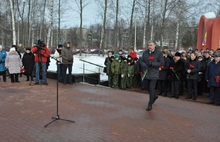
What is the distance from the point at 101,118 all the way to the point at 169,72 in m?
4.93

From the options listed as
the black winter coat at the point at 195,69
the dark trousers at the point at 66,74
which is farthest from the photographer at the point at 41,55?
the black winter coat at the point at 195,69

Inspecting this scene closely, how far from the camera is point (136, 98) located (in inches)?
357

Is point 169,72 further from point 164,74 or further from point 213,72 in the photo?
point 213,72

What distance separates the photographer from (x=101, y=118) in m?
6.43

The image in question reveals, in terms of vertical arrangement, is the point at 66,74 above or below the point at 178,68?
below

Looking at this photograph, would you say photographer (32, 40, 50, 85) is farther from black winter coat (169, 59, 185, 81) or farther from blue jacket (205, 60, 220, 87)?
blue jacket (205, 60, 220, 87)

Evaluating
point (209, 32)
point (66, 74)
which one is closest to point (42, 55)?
point (66, 74)

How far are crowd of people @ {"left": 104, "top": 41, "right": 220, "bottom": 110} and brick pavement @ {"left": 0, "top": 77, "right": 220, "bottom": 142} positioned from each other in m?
0.89

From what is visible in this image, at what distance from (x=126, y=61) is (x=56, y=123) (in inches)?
269

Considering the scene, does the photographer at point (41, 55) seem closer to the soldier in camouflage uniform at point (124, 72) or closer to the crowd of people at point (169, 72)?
the crowd of people at point (169, 72)

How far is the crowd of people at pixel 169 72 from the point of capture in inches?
280

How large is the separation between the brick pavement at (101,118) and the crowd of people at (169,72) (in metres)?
0.89

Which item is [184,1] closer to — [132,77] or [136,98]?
[132,77]

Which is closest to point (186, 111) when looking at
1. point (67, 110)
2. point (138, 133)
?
point (138, 133)
